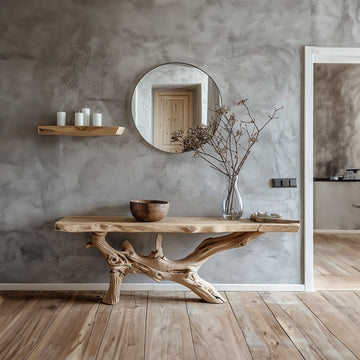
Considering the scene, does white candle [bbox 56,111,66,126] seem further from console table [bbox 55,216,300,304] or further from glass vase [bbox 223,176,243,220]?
glass vase [bbox 223,176,243,220]

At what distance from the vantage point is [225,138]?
121 inches

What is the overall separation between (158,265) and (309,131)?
1.72 metres

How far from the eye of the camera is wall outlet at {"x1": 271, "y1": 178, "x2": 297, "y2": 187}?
10.1 ft

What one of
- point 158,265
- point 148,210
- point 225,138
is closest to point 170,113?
point 225,138

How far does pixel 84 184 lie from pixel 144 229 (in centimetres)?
81

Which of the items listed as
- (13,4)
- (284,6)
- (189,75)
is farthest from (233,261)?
(13,4)

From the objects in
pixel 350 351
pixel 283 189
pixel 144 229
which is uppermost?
pixel 283 189

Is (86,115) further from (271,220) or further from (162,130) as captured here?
(271,220)

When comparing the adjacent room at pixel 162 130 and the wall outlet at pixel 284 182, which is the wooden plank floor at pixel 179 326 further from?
the wall outlet at pixel 284 182

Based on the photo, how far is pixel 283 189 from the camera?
3100 millimetres

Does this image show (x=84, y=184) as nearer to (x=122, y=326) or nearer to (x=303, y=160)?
(x=122, y=326)

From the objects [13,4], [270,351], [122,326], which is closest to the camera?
[270,351]

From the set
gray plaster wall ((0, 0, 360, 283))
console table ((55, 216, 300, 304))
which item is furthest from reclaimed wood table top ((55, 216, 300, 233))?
gray plaster wall ((0, 0, 360, 283))

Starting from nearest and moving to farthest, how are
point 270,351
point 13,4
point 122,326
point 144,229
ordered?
point 270,351, point 122,326, point 144,229, point 13,4
